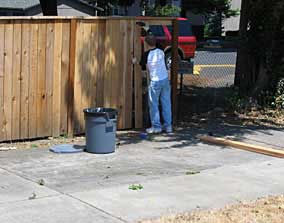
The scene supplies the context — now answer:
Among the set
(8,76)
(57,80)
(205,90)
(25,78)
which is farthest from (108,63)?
(205,90)

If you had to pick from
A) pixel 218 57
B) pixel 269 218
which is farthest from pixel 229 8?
pixel 269 218

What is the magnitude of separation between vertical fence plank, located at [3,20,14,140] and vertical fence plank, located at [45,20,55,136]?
2.07 feet

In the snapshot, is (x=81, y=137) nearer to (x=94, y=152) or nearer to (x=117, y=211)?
(x=94, y=152)

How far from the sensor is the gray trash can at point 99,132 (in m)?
9.37

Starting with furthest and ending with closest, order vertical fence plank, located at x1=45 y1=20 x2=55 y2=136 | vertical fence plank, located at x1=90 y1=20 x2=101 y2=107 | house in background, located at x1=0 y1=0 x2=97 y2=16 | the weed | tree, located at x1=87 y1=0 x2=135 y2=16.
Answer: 1. tree, located at x1=87 y1=0 x2=135 y2=16
2. house in background, located at x1=0 y1=0 x2=97 y2=16
3. vertical fence plank, located at x1=90 y1=20 x2=101 y2=107
4. vertical fence plank, located at x1=45 y1=20 x2=55 y2=136
5. the weed

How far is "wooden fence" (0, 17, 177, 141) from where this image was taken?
10062mm

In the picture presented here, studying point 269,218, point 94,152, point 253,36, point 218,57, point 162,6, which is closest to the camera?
point 269,218

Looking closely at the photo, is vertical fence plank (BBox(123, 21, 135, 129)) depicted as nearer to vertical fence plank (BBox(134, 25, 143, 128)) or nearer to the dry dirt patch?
vertical fence plank (BBox(134, 25, 143, 128))

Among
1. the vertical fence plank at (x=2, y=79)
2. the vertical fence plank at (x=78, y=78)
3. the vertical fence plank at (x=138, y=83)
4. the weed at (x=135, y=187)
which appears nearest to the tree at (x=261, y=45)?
the vertical fence plank at (x=138, y=83)

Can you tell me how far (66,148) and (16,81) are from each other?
1413 millimetres

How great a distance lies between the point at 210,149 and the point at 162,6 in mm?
32495

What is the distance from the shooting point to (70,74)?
10.7 meters

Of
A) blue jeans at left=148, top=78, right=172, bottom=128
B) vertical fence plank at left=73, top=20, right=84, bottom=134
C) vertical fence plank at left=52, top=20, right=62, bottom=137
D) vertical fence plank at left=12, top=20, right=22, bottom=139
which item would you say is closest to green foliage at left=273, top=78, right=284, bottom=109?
blue jeans at left=148, top=78, right=172, bottom=128

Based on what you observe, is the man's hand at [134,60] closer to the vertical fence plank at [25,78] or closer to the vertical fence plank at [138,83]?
the vertical fence plank at [138,83]
